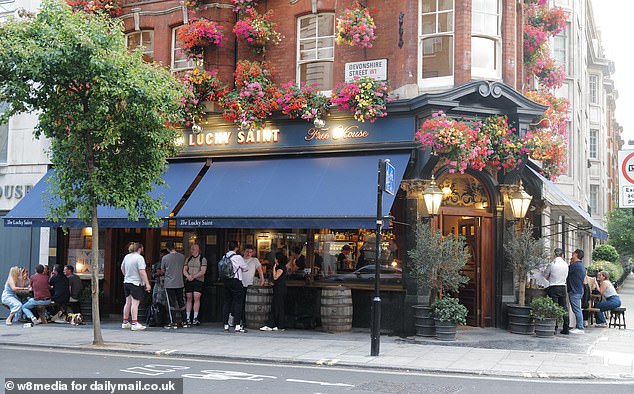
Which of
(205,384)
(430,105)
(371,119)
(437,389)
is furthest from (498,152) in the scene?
(205,384)

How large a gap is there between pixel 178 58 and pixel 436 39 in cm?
699

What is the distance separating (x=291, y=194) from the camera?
49.3 feet

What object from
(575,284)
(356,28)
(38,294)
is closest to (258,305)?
(38,294)

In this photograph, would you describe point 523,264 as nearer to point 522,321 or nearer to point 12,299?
point 522,321

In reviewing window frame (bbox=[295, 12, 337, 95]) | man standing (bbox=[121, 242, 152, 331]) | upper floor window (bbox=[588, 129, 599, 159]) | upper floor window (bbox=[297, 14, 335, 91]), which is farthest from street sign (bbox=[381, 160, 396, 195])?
upper floor window (bbox=[588, 129, 599, 159])

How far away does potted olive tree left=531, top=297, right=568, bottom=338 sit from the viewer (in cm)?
1409

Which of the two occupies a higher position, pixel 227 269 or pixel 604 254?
pixel 604 254

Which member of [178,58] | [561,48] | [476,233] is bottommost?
[476,233]

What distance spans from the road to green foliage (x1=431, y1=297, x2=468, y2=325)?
3.24m

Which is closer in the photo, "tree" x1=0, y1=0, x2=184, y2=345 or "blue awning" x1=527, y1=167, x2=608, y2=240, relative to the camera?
"tree" x1=0, y1=0, x2=184, y2=345

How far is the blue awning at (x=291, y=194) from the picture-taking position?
14109mm

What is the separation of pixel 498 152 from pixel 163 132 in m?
7.06

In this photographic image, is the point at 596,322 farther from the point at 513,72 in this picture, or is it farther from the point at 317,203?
the point at 317,203

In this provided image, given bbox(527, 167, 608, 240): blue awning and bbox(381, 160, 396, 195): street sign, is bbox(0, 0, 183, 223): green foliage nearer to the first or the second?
bbox(381, 160, 396, 195): street sign
